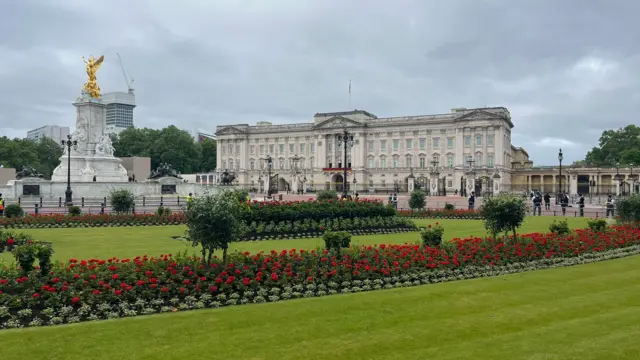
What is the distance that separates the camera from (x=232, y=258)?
12.5 meters

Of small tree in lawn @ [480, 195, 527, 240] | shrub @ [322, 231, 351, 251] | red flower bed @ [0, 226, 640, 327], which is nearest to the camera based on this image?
red flower bed @ [0, 226, 640, 327]

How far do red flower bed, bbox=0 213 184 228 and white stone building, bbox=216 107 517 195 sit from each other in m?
63.2

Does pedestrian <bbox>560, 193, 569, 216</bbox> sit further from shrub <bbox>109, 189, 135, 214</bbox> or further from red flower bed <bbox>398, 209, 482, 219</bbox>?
shrub <bbox>109, 189, 135, 214</bbox>

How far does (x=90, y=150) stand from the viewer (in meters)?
50.2

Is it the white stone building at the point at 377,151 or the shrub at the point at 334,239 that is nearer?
the shrub at the point at 334,239

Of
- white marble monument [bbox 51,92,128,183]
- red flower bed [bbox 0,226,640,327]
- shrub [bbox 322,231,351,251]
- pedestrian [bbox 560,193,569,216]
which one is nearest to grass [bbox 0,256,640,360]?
red flower bed [bbox 0,226,640,327]

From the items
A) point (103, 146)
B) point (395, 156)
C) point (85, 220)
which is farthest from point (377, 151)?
point (85, 220)

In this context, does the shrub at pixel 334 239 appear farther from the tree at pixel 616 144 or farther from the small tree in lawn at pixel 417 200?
the tree at pixel 616 144

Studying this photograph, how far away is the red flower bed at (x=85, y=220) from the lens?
79.7ft

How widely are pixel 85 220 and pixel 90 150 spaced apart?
90.8ft

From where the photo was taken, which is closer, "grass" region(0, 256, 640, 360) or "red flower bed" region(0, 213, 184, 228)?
"grass" region(0, 256, 640, 360)

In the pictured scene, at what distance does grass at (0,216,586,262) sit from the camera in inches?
617

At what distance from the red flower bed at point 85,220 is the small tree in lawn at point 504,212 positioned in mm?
15971

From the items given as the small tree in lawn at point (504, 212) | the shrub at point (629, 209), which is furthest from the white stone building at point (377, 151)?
the small tree in lawn at point (504, 212)
